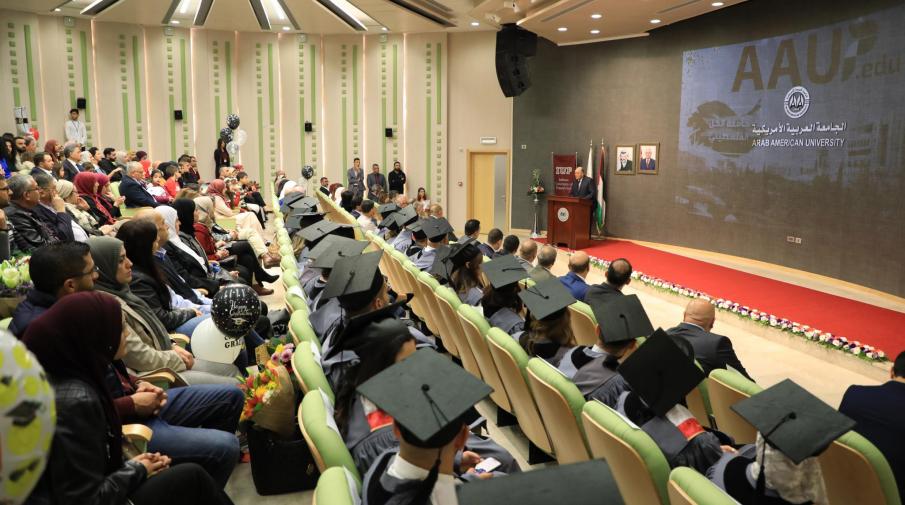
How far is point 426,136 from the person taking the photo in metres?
16.1

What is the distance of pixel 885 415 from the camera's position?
2633 millimetres

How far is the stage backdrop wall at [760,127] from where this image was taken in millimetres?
8195

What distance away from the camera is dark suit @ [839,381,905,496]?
8.38 ft

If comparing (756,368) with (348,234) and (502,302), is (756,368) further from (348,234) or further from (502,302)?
(348,234)

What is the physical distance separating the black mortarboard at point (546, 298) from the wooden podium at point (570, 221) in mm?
8634

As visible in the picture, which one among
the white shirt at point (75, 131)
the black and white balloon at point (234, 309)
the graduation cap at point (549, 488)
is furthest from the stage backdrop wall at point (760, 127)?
the white shirt at point (75, 131)

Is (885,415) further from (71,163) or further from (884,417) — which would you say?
(71,163)

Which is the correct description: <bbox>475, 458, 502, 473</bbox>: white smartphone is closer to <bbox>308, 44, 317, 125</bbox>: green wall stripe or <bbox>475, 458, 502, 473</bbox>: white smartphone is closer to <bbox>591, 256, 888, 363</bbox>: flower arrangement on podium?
<bbox>591, 256, 888, 363</bbox>: flower arrangement on podium

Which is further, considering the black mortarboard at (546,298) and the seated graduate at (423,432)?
the black mortarboard at (546,298)

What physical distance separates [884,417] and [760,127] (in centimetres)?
828

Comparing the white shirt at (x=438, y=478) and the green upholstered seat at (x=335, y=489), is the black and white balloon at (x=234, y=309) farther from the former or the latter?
the white shirt at (x=438, y=478)

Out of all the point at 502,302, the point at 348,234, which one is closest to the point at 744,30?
the point at 348,234

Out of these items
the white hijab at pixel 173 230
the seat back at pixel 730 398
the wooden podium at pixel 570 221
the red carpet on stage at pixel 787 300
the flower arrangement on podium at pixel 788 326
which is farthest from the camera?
the wooden podium at pixel 570 221

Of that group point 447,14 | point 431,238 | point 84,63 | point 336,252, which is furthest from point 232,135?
point 336,252
